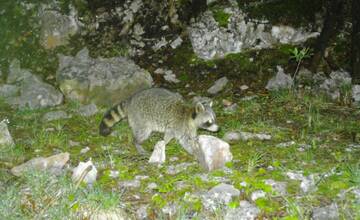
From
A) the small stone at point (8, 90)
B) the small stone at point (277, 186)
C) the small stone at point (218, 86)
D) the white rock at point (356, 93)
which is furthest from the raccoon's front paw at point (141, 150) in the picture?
the white rock at point (356, 93)

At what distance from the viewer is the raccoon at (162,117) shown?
6.56m

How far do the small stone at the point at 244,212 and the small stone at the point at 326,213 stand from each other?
567 millimetres

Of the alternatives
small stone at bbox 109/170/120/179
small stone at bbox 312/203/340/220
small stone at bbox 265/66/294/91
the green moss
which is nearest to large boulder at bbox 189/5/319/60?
the green moss

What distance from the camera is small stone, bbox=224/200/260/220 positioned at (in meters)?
4.86

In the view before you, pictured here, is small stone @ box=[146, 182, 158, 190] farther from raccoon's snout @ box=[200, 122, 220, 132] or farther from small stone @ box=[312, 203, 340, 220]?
small stone @ box=[312, 203, 340, 220]

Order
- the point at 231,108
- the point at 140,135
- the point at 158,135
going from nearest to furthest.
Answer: the point at 140,135 → the point at 158,135 → the point at 231,108

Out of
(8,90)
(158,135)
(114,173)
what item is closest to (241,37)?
(158,135)

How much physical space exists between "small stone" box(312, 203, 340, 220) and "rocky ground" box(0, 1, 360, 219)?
0.01 meters

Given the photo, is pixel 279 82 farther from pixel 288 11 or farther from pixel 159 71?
pixel 159 71

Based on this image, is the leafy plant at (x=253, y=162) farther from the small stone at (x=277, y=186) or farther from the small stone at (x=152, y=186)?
the small stone at (x=152, y=186)

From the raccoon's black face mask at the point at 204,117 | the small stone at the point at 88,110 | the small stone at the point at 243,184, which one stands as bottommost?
the small stone at the point at 88,110

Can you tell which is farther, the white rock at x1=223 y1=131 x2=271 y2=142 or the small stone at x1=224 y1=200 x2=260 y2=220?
the white rock at x1=223 y1=131 x2=271 y2=142

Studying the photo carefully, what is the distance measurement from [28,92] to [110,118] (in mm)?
2066

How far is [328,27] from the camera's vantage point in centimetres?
871
